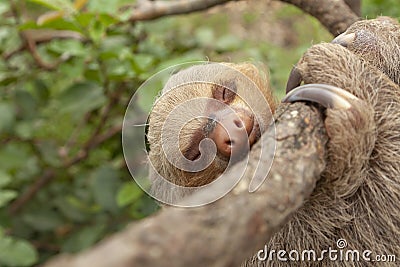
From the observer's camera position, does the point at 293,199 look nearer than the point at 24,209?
Yes

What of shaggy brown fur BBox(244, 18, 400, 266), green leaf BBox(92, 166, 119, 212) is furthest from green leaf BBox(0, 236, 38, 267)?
shaggy brown fur BBox(244, 18, 400, 266)

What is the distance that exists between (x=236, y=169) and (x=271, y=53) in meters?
2.07

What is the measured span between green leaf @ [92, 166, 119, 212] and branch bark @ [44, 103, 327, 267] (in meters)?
1.71

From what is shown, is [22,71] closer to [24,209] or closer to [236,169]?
[24,209]

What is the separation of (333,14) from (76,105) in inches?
45.1

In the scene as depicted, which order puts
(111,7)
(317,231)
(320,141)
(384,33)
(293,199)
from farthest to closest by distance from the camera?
(111,7), (384,33), (317,231), (320,141), (293,199)

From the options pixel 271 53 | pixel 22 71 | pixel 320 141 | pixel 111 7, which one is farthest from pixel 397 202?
pixel 22 71

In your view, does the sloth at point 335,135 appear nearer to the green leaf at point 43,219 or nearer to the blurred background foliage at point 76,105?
the blurred background foliage at point 76,105

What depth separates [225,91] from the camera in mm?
1438

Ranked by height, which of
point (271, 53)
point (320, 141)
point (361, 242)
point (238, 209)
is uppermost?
point (238, 209)

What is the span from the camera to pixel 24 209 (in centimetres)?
286

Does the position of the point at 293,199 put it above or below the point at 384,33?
above

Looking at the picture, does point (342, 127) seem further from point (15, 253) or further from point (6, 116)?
point (6, 116)

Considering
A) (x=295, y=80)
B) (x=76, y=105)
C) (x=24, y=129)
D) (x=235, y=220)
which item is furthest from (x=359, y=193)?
(x=24, y=129)
